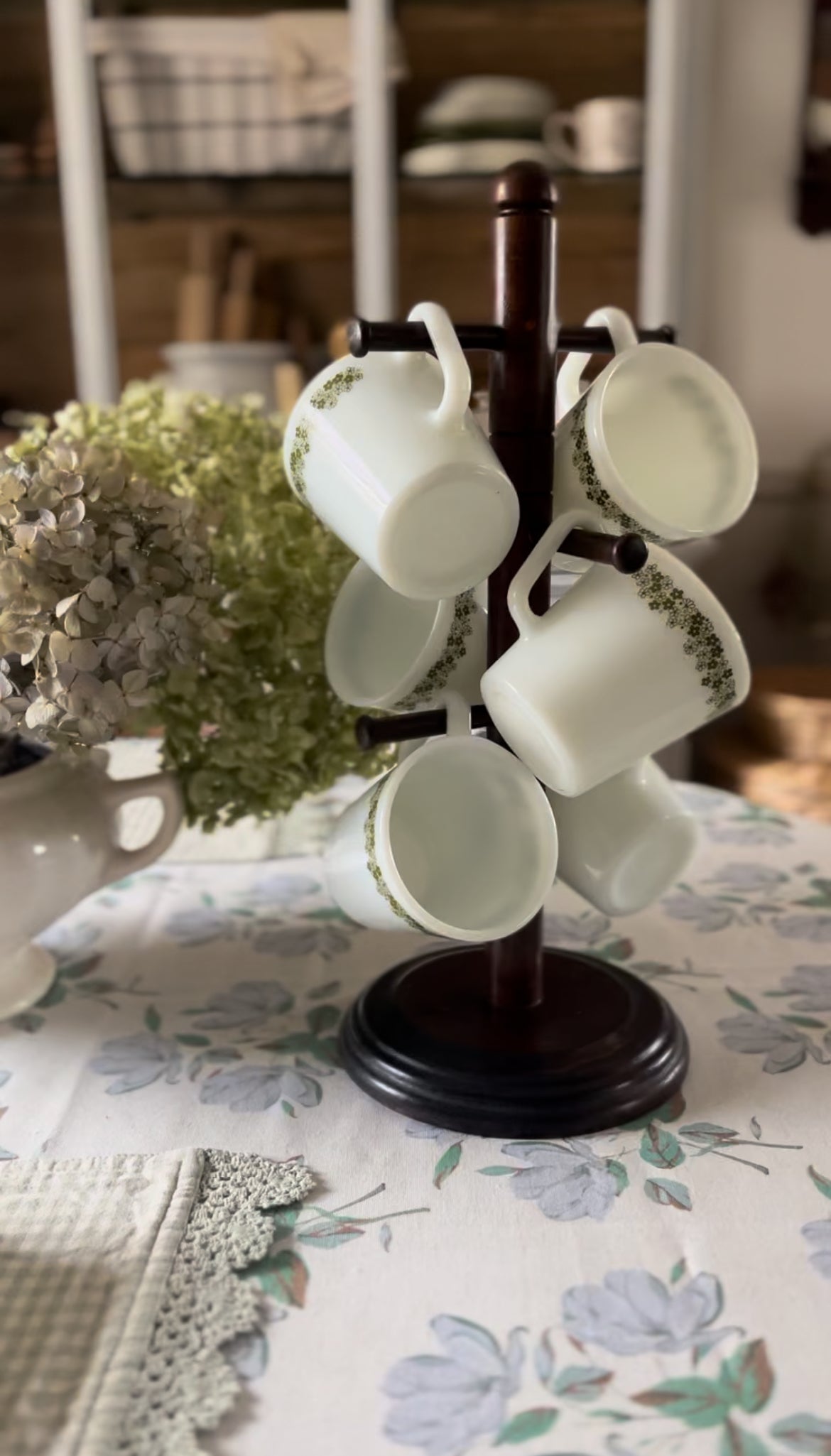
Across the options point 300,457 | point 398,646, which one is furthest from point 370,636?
point 300,457

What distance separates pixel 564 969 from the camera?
72 centimetres

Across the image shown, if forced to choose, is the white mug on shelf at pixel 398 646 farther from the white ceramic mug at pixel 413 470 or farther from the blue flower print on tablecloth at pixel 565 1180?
the blue flower print on tablecloth at pixel 565 1180

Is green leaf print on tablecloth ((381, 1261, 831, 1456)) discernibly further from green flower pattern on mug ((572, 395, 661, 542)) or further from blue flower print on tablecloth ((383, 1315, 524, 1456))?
green flower pattern on mug ((572, 395, 661, 542))

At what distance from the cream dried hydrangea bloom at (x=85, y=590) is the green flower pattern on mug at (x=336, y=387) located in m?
0.10

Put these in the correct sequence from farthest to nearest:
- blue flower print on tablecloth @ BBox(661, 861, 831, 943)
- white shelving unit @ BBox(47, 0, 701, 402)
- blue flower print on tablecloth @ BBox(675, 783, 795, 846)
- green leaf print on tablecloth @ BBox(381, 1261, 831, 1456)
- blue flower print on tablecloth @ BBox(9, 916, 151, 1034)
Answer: white shelving unit @ BBox(47, 0, 701, 402) → blue flower print on tablecloth @ BBox(675, 783, 795, 846) → blue flower print on tablecloth @ BBox(661, 861, 831, 943) → blue flower print on tablecloth @ BBox(9, 916, 151, 1034) → green leaf print on tablecloth @ BBox(381, 1261, 831, 1456)

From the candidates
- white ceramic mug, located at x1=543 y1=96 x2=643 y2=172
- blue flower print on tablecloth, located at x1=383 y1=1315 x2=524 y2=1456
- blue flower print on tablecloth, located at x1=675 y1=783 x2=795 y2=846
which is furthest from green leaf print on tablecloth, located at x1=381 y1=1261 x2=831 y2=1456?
white ceramic mug, located at x1=543 y1=96 x2=643 y2=172

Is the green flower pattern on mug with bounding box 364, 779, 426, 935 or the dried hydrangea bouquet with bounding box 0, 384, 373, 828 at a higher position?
the dried hydrangea bouquet with bounding box 0, 384, 373, 828

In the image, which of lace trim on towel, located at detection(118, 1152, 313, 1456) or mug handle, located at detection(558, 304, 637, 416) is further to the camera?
mug handle, located at detection(558, 304, 637, 416)

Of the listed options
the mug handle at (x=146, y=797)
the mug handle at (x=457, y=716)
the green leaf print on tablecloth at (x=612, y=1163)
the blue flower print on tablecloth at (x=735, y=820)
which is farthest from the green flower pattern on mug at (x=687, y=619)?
the blue flower print on tablecloth at (x=735, y=820)

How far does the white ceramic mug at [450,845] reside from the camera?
59 cm

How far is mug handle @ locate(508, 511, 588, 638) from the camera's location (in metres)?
0.59

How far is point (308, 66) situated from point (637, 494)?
6.13ft

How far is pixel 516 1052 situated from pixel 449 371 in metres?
0.34

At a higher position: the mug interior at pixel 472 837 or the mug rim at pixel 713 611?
the mug rim at pixel 713 611
